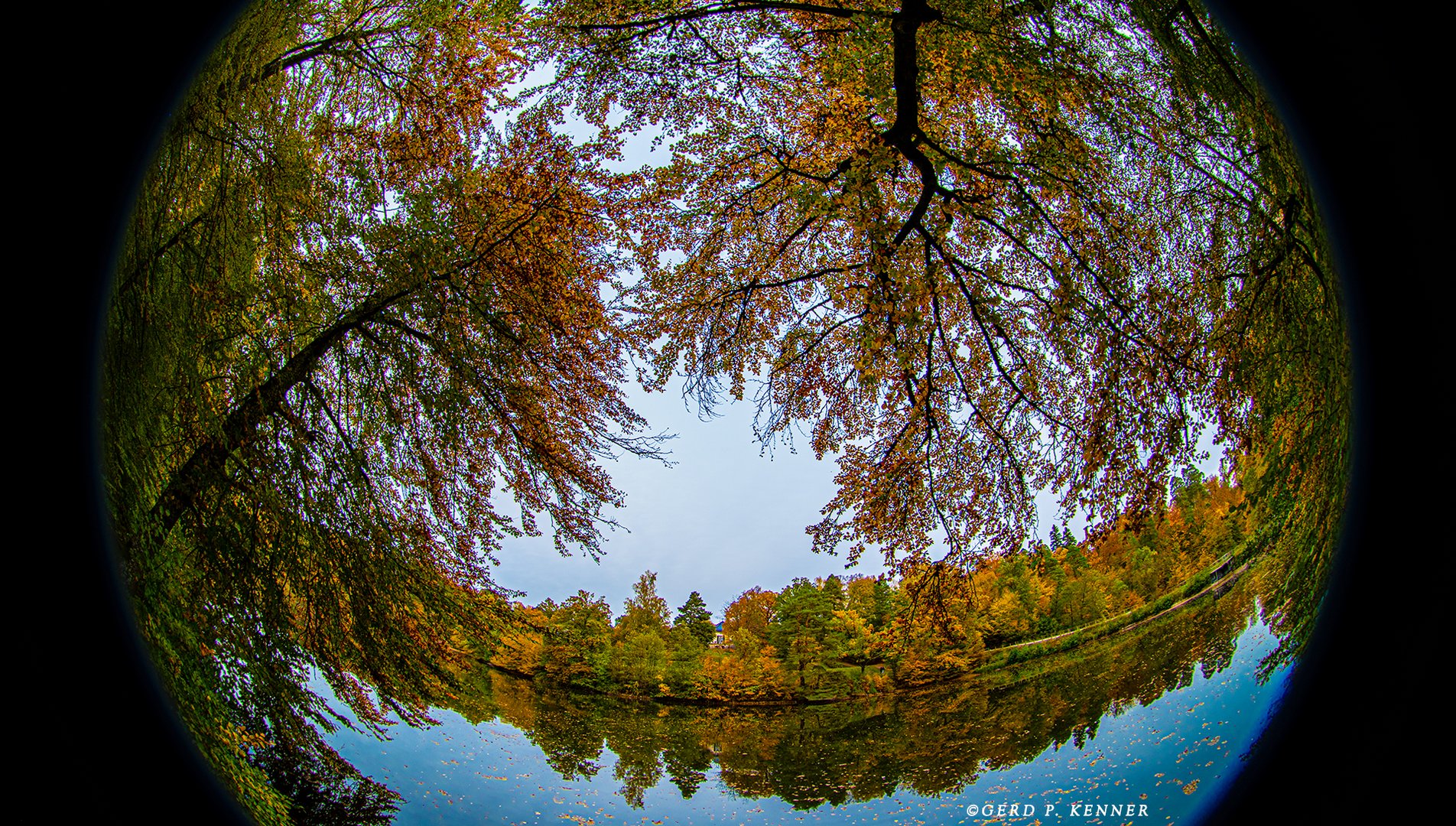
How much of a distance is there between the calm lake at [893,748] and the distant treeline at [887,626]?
25 centimetres

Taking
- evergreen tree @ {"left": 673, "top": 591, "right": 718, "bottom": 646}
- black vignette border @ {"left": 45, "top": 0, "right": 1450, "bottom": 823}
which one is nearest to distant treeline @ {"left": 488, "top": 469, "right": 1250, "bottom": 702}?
evergreen tree @ {"left": 673, "top": 591, "right": 718, "bottom": 646}

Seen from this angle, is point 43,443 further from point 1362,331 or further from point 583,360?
point 1362,331

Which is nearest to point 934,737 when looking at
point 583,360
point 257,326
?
point 583,360

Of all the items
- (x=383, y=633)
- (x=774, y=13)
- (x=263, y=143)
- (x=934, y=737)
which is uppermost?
(x=774, y=13)

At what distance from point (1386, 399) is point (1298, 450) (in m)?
1.67

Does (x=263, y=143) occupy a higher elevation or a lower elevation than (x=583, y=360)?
higher

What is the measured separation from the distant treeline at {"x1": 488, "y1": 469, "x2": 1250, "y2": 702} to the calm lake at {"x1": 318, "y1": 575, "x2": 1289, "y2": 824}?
25 cm

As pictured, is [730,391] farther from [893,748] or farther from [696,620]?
[893,748]

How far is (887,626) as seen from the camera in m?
5.10

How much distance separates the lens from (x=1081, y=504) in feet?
14.0

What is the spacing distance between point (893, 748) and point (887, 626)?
1207 mm

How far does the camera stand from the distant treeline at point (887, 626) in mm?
4332

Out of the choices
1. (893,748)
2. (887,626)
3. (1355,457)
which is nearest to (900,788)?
(893,748)

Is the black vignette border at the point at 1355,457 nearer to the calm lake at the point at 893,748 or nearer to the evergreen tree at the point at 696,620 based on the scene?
the calm lake at the point at 893,748
